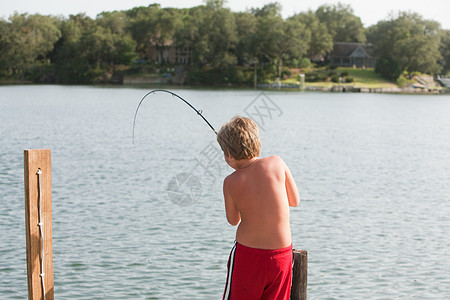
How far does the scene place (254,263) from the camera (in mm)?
4125

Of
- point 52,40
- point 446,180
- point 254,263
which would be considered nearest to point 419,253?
point 254,263

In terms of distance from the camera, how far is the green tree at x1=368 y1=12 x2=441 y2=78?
335ft

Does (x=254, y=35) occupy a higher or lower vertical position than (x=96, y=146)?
higher

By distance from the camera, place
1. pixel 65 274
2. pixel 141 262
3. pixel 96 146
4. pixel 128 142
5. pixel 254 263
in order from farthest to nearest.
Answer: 1. pixel 128 142
2. pixel 96 146
3. pixel 141 262
4. pixel 65 274
5. pixel 254 263

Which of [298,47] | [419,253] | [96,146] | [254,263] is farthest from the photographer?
[298,47]

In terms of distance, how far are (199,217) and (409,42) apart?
9799 cm

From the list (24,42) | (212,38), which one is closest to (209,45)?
(212,38)

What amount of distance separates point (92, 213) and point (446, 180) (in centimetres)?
1073

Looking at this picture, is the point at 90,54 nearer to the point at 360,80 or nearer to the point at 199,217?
the point at 360,80

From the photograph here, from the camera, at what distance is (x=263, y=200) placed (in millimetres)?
4129

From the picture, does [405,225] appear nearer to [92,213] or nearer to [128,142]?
[92,213]

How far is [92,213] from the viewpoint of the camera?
12133mm

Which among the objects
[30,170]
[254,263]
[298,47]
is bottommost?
[254,263]

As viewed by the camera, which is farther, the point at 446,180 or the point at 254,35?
the point at 254,35
